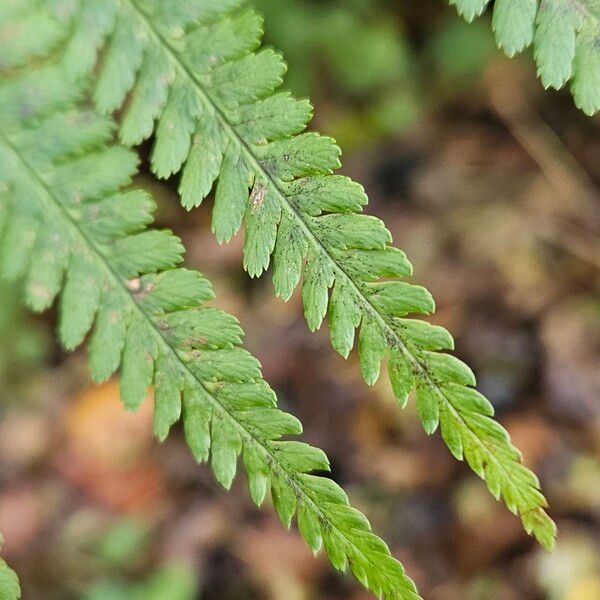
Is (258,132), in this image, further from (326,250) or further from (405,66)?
(405,66)

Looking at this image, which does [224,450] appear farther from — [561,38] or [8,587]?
[561,38]

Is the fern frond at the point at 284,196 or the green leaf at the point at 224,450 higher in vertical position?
the fern frond at the point at 284,196

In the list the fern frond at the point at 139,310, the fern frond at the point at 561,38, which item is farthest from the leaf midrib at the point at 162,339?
the fern frond at the point at 561,38

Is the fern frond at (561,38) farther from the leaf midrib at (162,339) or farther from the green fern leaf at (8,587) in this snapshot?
the green fern leaf at (8,587)

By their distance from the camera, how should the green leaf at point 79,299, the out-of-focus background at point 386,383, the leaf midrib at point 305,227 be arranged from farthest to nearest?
the out-of-focus background at point 386,383 < the green leaf at point 79,299 < the leaf midrib at point 305,227

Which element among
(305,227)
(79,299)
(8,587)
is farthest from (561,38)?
(8,587)

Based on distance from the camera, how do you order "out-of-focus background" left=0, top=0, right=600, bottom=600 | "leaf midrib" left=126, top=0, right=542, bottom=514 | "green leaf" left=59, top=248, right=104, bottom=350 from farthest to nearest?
1. "out-of-focus background" left=0, top=0, right=600, bottom=600
2. "green leaf" left=59, top=248, right=104, bottom=350
3. "leaf midrib" left=126, top=0, right=542, bottom=514

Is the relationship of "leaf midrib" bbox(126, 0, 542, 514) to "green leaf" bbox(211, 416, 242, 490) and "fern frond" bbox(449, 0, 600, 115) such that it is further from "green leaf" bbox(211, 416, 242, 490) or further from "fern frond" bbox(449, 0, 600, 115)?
"fern frond" bbox(449, 0, 600, 115)

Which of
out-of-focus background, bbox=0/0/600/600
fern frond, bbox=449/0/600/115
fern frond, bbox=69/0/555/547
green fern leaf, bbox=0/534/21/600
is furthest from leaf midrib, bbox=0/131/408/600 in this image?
out-of-focus background, bbox=0/0/600/600
